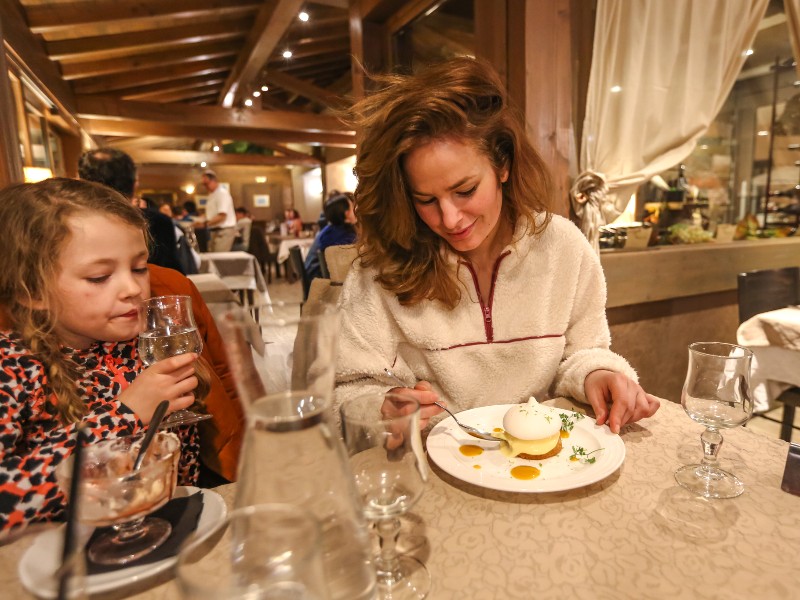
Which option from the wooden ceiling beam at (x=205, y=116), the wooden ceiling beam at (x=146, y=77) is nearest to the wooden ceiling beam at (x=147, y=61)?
the wooden ceiling beam at (x=146, y=77)

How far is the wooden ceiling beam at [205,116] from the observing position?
6.66 metres

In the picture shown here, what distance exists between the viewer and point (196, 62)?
6570 mm

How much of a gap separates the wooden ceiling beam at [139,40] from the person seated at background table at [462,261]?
508 cm

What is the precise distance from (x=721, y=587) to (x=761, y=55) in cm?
407

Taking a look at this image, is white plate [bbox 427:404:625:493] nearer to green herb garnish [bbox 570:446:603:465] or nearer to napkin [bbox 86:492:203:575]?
green herb garnish [bbox 570:446:603:465]

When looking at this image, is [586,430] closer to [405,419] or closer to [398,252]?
[405,419]

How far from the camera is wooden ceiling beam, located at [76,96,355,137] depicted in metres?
6.66

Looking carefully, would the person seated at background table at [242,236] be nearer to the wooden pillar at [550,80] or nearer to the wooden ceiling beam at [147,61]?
the wooden ceiling beam at [147,61]

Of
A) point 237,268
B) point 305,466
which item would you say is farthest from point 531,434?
point 237,268

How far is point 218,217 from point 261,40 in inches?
106

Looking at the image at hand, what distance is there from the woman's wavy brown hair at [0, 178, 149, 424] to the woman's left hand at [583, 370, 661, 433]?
3.28 feet

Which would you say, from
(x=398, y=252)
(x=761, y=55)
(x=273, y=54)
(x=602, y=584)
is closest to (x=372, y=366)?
(x=398, y=252)

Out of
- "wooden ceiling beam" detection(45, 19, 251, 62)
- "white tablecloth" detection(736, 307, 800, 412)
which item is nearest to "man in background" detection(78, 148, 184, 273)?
"white tablecloth" detection(736, 307, 800, 412)

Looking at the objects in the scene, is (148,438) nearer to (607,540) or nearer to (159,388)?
(159,388)
